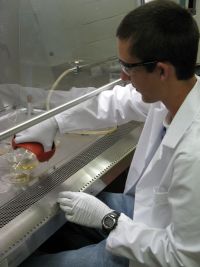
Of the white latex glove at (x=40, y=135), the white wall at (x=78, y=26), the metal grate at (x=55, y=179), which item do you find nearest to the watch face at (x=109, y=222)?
the metal grate at (x=55, y=179)

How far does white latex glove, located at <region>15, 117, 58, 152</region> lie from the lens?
1239 mm

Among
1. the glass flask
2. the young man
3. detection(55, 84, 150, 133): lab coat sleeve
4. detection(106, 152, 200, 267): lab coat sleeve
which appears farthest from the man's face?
the glass flask

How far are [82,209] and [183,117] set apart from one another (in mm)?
467

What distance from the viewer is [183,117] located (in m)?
0.99

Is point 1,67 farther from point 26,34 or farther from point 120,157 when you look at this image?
point 120,157

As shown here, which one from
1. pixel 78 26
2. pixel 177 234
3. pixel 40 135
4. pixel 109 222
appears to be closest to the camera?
pixel 177 234

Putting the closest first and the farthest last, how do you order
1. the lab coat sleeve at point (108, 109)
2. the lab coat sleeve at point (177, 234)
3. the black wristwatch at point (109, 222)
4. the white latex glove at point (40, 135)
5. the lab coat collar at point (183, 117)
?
the lab coat sleeve at point (177, 234) < the lab coat collar at point (183, 117) < the black wristwatch at point (109, 222) < the white latex glove at point (40, 135) < the lab coat sleeve at point (108, 109)

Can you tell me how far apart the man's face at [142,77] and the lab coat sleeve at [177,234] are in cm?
23

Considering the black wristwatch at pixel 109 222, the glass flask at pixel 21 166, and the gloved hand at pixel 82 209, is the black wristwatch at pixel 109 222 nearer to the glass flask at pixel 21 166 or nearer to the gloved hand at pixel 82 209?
the gloved hand at pixel 82 209

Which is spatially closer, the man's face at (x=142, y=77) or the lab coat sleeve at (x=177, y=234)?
the lab coat sleeve at (x=177, y=234)

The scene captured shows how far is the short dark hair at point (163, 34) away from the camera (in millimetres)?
933

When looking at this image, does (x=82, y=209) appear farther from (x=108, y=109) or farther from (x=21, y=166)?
(x=108, y=109)

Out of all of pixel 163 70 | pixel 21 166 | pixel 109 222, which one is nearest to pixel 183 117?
pixel 163 70

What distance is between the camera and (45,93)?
4.61 feet
